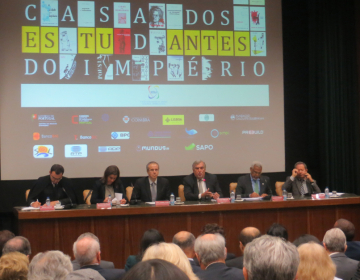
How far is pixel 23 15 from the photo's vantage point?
217 inches

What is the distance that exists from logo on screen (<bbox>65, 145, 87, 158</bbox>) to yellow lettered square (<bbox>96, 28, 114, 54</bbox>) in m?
1.35

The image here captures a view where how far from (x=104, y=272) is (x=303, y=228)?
9.35ft

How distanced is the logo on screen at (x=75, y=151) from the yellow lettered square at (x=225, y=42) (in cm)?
241

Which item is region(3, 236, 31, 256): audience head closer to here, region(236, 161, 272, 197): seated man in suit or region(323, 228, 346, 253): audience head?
region(323, 228, 346, 253): audience head

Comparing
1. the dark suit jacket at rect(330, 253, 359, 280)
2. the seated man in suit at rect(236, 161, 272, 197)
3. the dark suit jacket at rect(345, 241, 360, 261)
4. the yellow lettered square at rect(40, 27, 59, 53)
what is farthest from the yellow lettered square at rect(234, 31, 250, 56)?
the dark suit jacket at rect(330, 253, 359, 280)

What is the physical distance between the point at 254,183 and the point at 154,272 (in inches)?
184

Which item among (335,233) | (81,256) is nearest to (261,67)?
(335,233)

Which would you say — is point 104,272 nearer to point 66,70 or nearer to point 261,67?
point 66,70

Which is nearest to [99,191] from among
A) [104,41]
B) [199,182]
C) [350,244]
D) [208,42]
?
[199,182]

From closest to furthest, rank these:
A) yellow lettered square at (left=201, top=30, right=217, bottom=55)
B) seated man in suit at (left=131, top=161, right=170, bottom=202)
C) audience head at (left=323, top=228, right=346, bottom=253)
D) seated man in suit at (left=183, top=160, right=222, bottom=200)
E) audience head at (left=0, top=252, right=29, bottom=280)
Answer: audience head at (left=0, top=252, right=29, bottom=280) < audience head at (left=323, top=228, right=346, bottom=253) < seated man in suit at (left=131, top=161, right=170, bottom=202) < seated man in suit at (left=183, top=160, right=222, bottom=200) < yellow lettered square at (left=201, top=30, right=217, bottom=55)

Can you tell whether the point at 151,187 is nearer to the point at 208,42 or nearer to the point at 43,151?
the point at 43,151

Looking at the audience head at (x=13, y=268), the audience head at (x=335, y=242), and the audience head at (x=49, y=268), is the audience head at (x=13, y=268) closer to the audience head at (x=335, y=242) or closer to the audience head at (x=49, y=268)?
the audience head at (x=49, y=268)

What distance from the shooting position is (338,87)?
6.34 m

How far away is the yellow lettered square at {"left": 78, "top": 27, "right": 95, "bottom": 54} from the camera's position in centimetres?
557
